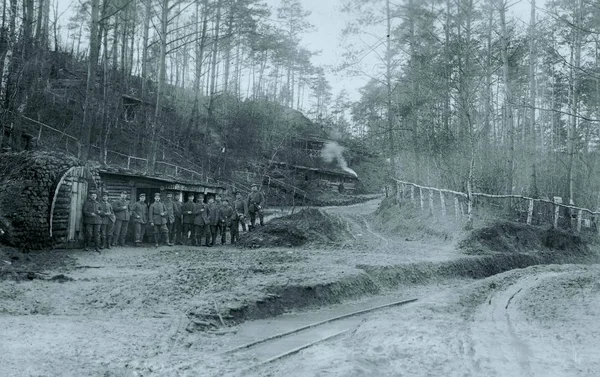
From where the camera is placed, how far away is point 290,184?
3900 cm

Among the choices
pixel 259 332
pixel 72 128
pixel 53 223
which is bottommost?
pixel 259 332

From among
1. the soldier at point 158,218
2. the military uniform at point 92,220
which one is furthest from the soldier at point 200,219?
the military uniform at point 92,220

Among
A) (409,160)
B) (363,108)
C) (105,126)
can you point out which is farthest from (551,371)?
(105,126)

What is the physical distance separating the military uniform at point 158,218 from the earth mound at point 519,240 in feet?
32.3

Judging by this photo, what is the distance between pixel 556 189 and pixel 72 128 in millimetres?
25473

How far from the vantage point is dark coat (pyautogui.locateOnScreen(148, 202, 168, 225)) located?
1791 centimetres

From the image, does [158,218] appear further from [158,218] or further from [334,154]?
[334,154]

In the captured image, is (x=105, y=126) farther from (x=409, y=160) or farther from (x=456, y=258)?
(x=456, y=258)

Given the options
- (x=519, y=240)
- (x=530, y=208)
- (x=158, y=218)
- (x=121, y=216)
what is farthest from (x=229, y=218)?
(x=530, y=208)

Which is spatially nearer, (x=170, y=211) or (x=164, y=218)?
(x=164, y=218)

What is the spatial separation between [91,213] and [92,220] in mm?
208

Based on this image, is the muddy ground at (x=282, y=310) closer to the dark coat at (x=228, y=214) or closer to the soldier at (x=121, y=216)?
the soldier at (x=121, y=216)

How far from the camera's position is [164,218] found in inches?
713

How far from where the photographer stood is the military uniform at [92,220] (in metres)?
15.3
